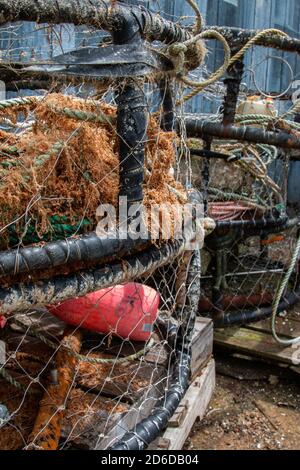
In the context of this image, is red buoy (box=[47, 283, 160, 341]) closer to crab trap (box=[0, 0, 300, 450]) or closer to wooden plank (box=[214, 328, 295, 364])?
crab trap (box=[0, 0, 300, 450])

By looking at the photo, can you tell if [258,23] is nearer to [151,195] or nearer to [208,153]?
[208,153]

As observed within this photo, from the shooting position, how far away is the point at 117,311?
218cm

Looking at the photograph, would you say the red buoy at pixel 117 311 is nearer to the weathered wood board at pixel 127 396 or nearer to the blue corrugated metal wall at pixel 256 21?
the weathered wood board at pixel 127 396

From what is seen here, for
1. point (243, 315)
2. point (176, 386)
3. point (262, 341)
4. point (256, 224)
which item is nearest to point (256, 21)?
point (256, 224)

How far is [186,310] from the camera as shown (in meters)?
2.27

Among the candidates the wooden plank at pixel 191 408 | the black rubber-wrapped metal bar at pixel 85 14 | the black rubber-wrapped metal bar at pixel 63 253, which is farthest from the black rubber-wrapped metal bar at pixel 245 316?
the black rubber-wrapped metal bar at pixel 85 14

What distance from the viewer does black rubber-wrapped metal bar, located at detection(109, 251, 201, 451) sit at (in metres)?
1.71

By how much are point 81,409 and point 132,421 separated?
20 centimetres

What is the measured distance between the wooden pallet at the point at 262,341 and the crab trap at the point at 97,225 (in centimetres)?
64

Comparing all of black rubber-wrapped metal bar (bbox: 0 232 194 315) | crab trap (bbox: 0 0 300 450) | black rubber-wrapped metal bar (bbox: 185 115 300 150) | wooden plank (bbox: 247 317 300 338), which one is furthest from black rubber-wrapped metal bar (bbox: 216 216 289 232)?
black rubber-wrapped metal bar (bbox: 0 232 194 315)

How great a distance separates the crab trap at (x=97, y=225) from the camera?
134cm

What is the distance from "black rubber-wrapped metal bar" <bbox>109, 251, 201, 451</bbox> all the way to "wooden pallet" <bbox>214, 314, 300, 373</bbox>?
3.68 ft

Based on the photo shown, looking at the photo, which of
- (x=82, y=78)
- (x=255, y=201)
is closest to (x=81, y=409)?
(x=82, y=78)

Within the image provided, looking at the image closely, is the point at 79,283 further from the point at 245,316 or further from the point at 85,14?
the point at 245,316
